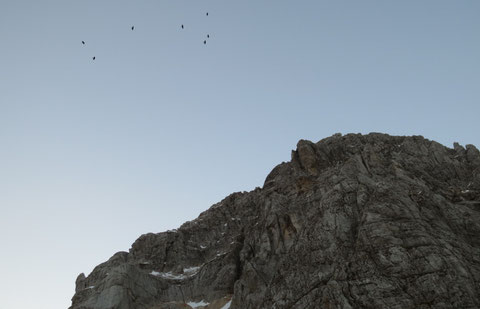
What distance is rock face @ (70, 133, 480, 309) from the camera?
44.9 metres

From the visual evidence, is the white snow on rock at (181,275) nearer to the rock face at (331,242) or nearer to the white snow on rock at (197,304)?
the rock face at (331,242)

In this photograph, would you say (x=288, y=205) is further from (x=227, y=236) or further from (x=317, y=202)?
(x=227, y=236)

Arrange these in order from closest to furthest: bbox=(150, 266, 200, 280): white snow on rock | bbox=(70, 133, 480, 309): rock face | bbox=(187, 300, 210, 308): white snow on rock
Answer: bbox=(70, 133, 480, 309): rock face, bbox=(187, 300, 210, 308): white snow on rock, bbox=(150, 266, 200, 280): white snow on rock

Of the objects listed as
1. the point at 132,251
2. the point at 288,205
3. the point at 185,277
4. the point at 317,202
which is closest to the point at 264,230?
the point at 288,205

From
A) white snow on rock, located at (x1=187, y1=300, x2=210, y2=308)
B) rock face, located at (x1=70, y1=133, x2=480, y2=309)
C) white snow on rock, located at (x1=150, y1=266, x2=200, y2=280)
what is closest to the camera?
rock face, located at (x1=70, y1=133, x2=480, y2=309)

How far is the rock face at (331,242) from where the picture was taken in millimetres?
44906

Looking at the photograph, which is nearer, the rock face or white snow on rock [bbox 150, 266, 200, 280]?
the rock face

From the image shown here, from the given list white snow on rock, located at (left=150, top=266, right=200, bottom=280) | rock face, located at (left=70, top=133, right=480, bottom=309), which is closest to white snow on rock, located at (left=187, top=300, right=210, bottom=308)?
rock face, located at (left=70, top=133, right=480, bottom=309)

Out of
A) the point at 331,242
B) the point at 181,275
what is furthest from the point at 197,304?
the point at 331,242

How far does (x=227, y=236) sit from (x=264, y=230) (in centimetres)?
1907

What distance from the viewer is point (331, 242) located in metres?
53.5

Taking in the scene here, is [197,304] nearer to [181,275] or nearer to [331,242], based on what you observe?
[181,275]

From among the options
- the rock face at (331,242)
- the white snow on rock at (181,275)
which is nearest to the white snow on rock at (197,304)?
the rock face at (331,242)

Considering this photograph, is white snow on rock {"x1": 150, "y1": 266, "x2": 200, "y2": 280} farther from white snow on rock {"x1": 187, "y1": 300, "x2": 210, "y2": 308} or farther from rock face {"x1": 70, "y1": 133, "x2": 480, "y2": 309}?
white snow on rock {"x1": 187, "y1": 300, "x2": 210, "y2": 308}
